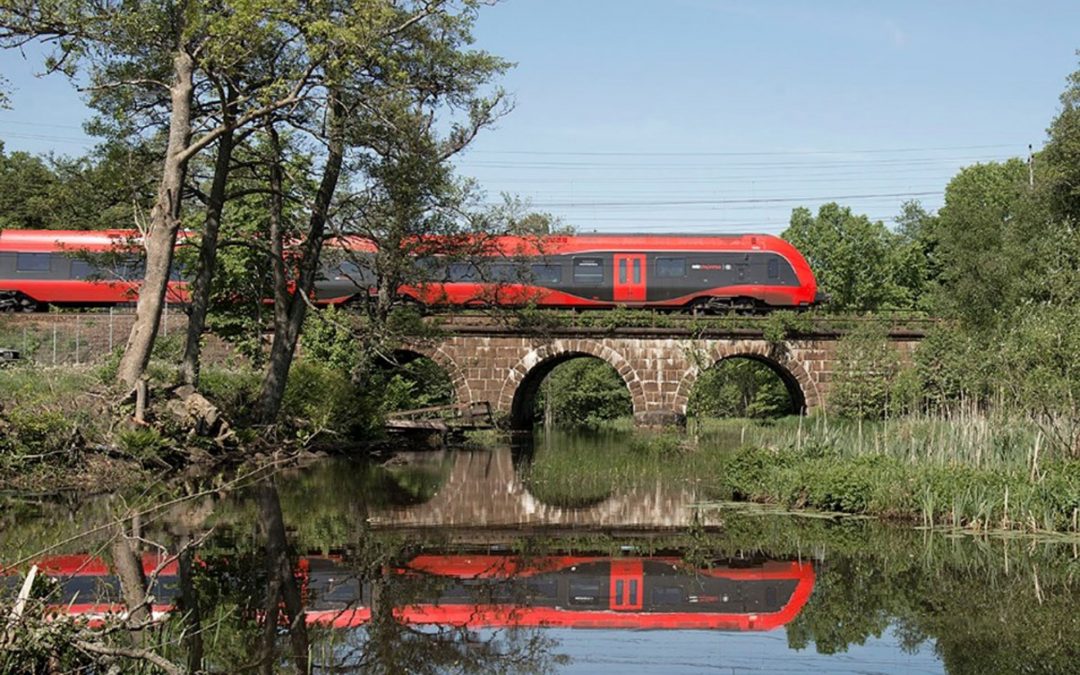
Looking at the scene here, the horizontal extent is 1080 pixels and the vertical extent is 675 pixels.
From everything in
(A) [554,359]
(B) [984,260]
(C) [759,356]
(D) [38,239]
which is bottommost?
(A) [554,359]

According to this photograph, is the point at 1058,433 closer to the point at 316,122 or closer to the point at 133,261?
the point at 316,122

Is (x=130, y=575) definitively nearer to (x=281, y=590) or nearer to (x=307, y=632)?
(x=281, y=590)

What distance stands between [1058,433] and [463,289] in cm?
2308

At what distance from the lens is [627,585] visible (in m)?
9.25

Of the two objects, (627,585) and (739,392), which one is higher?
(627,585)

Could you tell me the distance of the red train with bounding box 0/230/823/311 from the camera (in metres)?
34.7

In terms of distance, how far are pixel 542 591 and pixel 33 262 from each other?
1174 inches

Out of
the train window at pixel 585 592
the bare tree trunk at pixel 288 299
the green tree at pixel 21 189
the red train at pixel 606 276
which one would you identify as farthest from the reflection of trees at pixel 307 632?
the green tree at pixel 21 189

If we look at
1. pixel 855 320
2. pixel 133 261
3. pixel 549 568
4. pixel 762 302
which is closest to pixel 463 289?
pixel 762 302

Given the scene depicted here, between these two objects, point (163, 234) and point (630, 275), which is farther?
point (630, 275)

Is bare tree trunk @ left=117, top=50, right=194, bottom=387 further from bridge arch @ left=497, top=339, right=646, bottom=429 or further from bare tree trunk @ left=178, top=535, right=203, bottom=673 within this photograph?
bridge arch @ left=497, top=339, right=646, bottom=429

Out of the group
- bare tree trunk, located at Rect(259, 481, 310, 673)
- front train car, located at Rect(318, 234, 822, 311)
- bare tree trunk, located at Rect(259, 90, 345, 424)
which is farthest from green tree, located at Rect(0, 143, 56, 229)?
bare tree trunk, located at Rect(259, 481, 310, 673)

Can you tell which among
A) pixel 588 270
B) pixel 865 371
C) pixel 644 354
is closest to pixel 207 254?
pixel 588 270

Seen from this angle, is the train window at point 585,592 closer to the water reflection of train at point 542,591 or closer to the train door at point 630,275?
the water reflection of train at point 542,591
